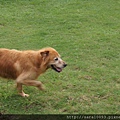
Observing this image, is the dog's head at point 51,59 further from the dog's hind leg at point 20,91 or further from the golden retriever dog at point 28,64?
the dog's hind leg at point 20,91

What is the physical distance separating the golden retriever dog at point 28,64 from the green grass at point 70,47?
0.42 meters

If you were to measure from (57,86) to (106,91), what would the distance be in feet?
3.17

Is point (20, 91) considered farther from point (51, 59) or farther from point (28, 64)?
point (51, 59)

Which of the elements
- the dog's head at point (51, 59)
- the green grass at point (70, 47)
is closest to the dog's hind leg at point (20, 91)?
the green grass at point (70, 47)

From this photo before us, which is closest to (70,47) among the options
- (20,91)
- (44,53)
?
(20,91)

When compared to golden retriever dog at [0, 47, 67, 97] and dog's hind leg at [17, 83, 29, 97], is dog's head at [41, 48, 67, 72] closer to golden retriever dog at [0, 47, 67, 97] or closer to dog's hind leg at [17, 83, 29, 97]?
golden retriever dog at [0, 47, 67, 97]

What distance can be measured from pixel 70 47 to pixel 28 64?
290 cm

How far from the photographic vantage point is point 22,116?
563 cm

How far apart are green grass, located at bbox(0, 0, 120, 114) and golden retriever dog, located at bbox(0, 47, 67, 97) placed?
424 mm

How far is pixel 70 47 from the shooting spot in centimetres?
870

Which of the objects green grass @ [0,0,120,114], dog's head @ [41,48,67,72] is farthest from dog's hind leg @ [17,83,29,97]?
dog's head @ [41,48,67,72]

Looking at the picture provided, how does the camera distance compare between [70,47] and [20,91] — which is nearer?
[20,91]

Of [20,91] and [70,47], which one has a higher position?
[70,47]

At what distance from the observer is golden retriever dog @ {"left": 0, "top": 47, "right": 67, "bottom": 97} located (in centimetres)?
595
